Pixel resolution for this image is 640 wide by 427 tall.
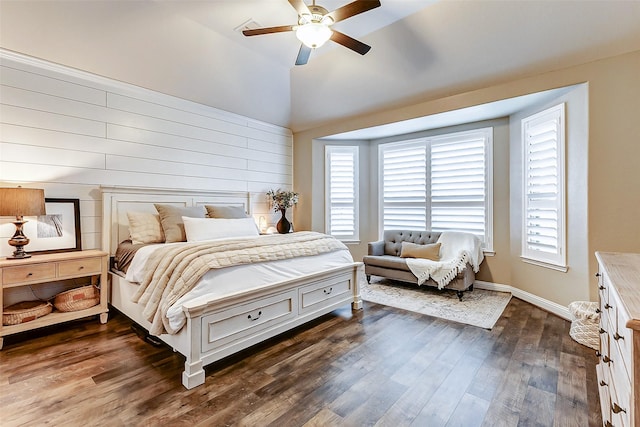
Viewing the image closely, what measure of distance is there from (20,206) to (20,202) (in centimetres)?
3

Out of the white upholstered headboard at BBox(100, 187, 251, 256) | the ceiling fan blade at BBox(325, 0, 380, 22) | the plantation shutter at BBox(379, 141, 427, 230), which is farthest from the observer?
the plantation shutter at BBox(379, 141, 427, 230)

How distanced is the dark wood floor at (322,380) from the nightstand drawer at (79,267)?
0.58 metres

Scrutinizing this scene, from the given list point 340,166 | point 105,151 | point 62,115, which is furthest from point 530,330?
point 62,115

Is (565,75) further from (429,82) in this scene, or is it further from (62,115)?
(62,115)

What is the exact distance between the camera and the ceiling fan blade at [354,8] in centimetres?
229

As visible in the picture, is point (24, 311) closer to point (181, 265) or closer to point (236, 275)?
point (181, 265)

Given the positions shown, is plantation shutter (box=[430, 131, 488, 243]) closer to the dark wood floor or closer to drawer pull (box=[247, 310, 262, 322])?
the dark wood floor

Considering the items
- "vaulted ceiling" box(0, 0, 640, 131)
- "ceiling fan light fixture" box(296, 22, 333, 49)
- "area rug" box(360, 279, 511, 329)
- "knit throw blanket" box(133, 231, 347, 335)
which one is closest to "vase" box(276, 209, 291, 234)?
"area rug" box(360, 279, 511, 329)

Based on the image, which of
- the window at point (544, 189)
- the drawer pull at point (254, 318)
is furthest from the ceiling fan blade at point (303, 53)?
the window at point (544, 189)

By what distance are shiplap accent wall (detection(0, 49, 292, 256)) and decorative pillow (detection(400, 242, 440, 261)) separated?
110 inches

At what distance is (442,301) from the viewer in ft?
12.6

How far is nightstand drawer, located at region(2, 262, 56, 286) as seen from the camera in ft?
8.40

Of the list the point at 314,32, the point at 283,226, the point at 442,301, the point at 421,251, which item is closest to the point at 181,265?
the point at 314,32

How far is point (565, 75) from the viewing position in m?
3.11
